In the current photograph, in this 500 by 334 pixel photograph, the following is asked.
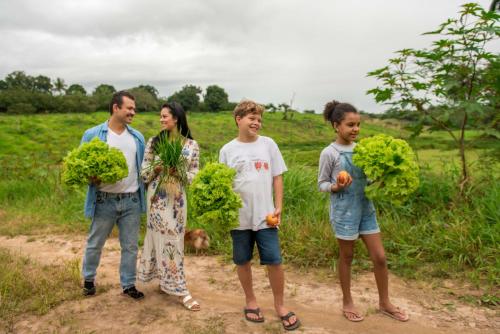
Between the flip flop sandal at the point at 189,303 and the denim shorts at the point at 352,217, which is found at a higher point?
the denim shorts at the point at 352,217

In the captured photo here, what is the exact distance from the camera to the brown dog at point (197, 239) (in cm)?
558

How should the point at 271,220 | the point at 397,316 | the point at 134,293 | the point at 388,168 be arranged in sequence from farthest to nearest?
the point at 134,293 → the point at 397,316 → the point at 271,220 → the point at 388,168

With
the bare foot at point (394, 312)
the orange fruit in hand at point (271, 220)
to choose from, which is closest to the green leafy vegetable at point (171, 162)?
the orange fruit in hand at point (271, 220)

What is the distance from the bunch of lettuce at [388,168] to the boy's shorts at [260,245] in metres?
0.86

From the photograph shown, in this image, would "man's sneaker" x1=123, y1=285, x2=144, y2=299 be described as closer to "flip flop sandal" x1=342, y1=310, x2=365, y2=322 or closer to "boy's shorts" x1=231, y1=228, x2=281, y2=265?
"boy's shorts" x1=231, y1=228, x2=281, y2=265

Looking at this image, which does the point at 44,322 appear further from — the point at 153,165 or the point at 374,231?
the point at 374,231

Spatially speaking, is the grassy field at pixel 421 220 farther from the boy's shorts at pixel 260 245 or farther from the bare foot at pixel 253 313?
the boy's shorts at pixel 260 245

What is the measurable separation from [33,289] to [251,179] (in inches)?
109

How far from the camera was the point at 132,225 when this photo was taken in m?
4.04

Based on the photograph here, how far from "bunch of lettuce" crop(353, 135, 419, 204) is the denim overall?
21cm

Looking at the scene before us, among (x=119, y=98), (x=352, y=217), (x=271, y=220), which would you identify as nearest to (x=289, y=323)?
(x=271, y=220)

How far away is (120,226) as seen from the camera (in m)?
4.05

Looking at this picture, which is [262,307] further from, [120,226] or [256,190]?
[120,226]

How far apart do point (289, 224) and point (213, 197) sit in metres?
2.78
